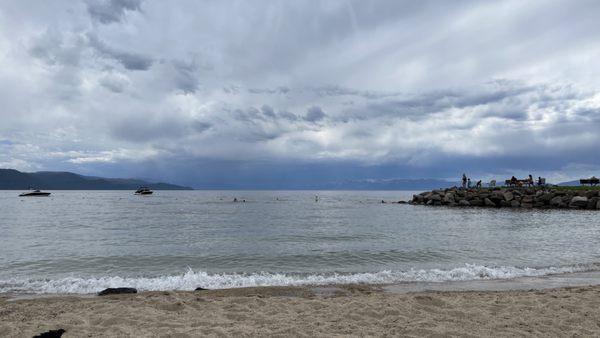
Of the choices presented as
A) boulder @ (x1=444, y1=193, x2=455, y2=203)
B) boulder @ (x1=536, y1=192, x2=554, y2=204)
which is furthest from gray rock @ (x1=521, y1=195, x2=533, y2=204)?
boulder @ (x1=444, y1=193, x2=455, y2=203)

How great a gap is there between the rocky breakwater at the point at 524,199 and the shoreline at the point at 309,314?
45.8 meters

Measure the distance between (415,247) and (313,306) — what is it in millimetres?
13289

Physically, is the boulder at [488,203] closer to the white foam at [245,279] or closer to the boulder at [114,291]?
the white foam at [245,279]

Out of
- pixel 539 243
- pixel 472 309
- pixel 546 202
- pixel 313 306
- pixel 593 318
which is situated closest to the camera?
pixel 593 318

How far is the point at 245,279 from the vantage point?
44.5 ft

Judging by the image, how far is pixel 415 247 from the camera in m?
20.8

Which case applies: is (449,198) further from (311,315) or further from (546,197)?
(311,315)

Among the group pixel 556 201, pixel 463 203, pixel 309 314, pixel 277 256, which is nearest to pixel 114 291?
pixel 309 314

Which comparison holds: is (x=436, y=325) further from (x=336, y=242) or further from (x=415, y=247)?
(x=336, y=242)

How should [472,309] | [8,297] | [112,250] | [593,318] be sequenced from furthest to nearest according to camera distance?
1. [112,250]
2. [8,297]
3. [472,309]
4. [593,318]

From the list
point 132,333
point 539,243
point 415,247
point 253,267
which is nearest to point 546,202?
point 539,243

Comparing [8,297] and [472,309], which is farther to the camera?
[8,297]

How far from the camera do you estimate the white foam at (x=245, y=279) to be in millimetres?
12591

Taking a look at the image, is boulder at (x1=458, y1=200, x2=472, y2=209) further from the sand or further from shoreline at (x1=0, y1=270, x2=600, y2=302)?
the sand
